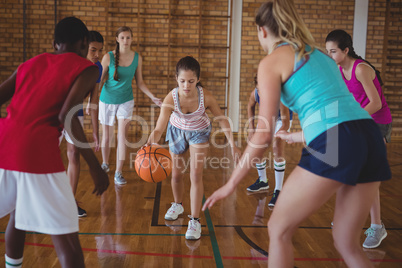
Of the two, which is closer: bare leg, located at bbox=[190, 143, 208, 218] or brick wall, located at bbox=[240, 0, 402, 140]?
bare leg, located at bbox=[190, 143, 208, 218]

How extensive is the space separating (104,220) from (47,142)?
2004 millimetres

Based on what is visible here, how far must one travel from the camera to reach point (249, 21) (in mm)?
9016

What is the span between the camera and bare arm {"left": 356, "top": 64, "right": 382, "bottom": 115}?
2.96 meters

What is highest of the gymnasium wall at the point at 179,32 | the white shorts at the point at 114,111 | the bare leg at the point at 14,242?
the gymnasium wall at the point at 179,32

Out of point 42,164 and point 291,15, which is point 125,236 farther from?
point 291,15

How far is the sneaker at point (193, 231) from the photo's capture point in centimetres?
321

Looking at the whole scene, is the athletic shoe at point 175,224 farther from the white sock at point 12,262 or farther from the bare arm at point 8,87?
the bare arm at point 8,87

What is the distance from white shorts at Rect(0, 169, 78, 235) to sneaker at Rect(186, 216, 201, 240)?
5.19 ft

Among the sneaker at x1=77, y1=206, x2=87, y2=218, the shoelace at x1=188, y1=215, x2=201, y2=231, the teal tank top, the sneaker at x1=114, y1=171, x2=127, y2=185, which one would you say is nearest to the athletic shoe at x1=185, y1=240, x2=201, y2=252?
the shoelace at x1=188, y1=215, x2=201, y2=231

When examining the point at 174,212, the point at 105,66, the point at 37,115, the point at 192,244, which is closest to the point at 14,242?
the point at 37,115

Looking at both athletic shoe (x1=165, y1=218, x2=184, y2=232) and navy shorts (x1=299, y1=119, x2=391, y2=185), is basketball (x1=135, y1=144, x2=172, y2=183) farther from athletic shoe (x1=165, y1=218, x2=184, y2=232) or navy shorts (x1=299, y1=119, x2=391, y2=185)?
navy shorts (x1=299, y1=119, x2=391, y2=185)

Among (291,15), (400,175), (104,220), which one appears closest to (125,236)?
(104,220)

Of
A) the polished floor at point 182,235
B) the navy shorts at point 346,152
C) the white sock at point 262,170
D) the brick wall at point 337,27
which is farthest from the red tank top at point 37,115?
the brick wall at point 337,27

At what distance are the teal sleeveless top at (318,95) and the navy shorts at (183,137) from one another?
163 cm
